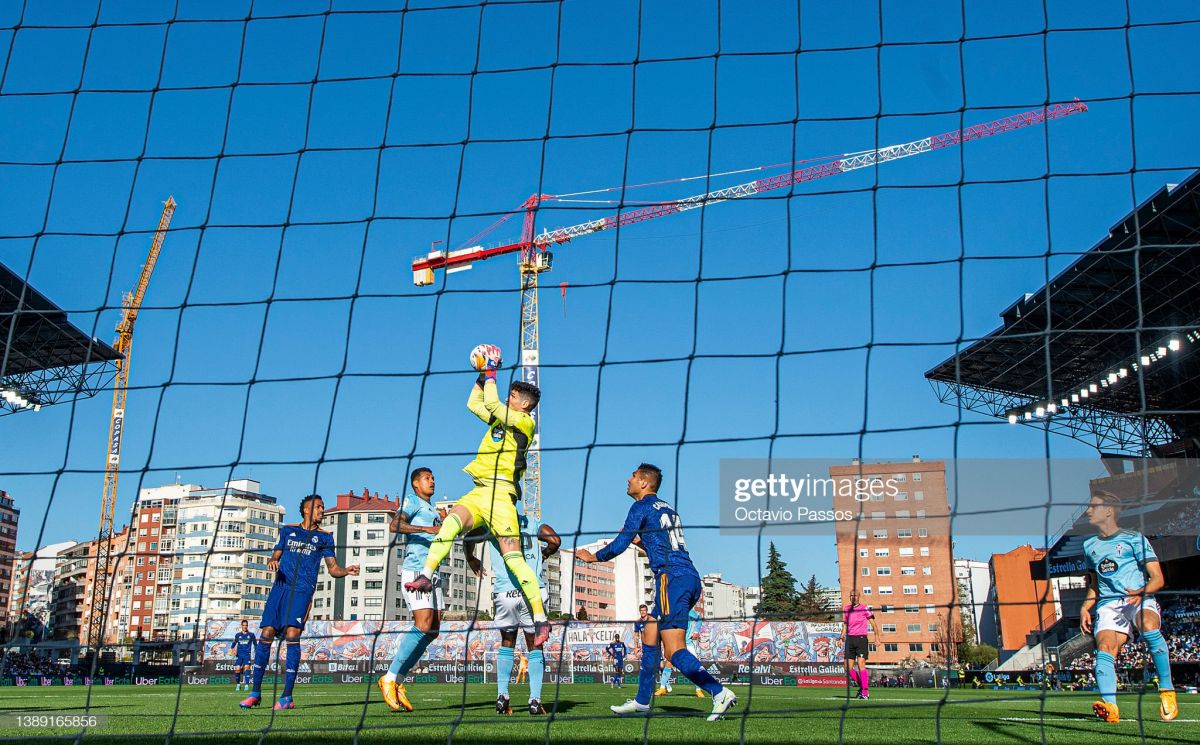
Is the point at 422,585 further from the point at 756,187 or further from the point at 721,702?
the point at 756,187

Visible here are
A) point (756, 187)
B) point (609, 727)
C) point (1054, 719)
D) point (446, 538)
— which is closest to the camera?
point (609, 727)

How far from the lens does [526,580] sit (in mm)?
5992

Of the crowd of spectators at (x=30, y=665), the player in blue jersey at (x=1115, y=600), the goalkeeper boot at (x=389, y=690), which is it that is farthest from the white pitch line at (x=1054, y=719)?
the crowd of spectators at (x=30, y=665)

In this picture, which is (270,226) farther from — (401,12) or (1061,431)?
(1061,431)

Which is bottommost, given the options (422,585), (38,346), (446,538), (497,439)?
(422,585)

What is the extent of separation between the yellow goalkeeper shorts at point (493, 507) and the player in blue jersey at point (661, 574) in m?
0.49

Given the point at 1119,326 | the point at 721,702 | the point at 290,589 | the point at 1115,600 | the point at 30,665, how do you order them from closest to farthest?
the point at 721,702 < the point at 1115,600 < the point at 290,589 < the point at 30,665 < the point at 1119,326

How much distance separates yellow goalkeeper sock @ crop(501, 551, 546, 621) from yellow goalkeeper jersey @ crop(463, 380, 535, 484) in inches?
18.0

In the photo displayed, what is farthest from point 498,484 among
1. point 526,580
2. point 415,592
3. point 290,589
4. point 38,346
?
point 38,346

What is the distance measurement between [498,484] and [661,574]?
114cm

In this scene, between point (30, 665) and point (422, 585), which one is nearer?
point (422, 585)

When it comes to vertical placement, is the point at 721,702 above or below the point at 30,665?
above

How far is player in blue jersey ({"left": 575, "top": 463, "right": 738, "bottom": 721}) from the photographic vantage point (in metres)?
5.98

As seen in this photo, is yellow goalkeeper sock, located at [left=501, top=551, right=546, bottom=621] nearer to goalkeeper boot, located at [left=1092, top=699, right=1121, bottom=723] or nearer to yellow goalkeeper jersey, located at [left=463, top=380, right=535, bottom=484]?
yellow goalkeeper jersey, located at [left=463, top=380, right=535, bottom=484]
